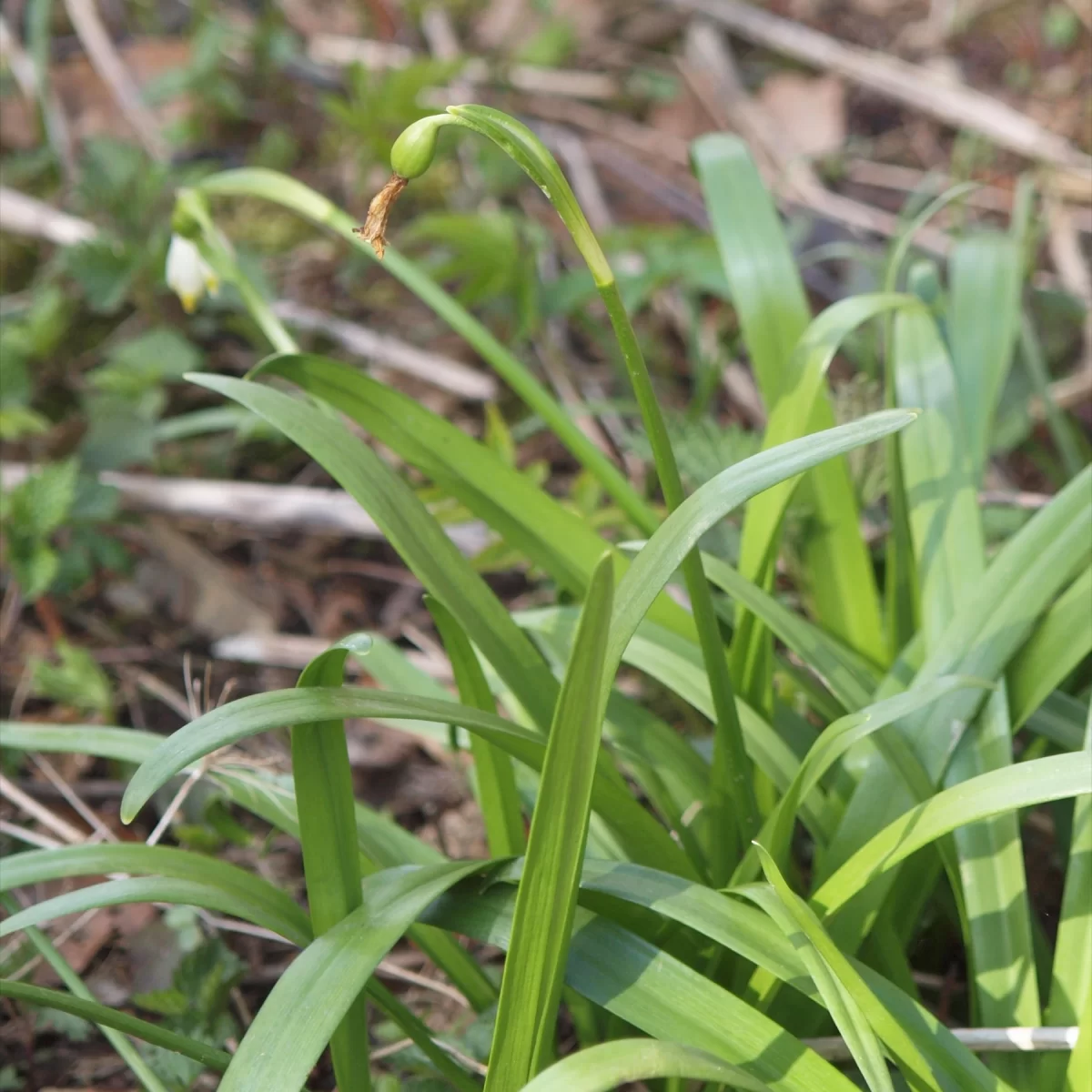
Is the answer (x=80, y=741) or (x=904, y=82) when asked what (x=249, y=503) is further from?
(x=904, y=82)

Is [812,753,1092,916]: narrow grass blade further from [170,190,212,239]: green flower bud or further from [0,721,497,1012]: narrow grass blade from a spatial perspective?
[170,190,212,239]: green flower bud

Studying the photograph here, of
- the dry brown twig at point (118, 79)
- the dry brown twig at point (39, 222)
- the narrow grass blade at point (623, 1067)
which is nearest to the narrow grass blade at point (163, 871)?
the narrow grass blade at point (623, 1067)

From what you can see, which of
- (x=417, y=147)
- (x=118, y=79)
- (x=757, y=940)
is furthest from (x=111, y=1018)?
(x=118, y=79)

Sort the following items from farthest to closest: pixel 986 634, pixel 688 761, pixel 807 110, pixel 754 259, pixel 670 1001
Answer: pixel 807 110 < pixel 754 259 < pixel 688 761 < pixel 986 634 < pixel 670 1001

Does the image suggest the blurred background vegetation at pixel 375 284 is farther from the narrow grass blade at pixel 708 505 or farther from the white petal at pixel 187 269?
the narrow grass blade at pixel 708 505

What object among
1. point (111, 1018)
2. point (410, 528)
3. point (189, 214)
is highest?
point (189, 214)

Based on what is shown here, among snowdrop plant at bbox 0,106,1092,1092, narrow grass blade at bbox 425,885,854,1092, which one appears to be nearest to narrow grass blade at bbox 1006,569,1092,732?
snowdrop plant at bbox 0,106,1092,1092
